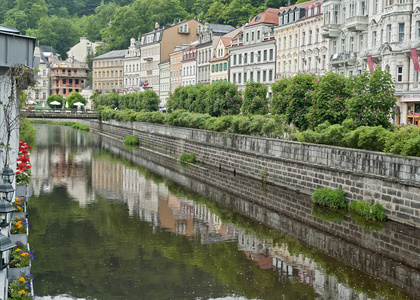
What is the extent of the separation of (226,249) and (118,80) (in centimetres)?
11202

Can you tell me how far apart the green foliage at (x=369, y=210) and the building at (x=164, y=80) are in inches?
3083

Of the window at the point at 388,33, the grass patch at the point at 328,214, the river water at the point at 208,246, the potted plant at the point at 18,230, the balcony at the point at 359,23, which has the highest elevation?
the balcony at the point at 359,23

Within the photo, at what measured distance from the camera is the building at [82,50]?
149250 mm

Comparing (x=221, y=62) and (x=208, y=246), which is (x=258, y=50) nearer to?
(x=221, y=62)

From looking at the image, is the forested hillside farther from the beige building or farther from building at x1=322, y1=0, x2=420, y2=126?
building at x1=322, y1=0, x2=420, y2=126

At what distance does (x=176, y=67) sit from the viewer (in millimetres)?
97875

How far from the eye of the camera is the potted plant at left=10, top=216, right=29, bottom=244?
623 inches

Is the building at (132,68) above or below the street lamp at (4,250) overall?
above

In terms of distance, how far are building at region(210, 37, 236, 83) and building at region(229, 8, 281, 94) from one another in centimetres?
323

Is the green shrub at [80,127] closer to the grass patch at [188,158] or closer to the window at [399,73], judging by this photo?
the grass patch at [188,158]

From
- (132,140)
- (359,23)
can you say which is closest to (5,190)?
(359,23)

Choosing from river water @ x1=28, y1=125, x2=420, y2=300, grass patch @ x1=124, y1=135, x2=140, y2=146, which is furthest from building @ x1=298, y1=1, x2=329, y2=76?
river water @ x1=28, y1=125, x2=420, y2=300

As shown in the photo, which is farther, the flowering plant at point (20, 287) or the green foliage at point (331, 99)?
the green foliage at point (331, 99)

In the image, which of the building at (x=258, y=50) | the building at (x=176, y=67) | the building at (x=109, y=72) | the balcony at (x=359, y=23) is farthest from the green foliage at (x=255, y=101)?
the building at (x=109, y=72)
